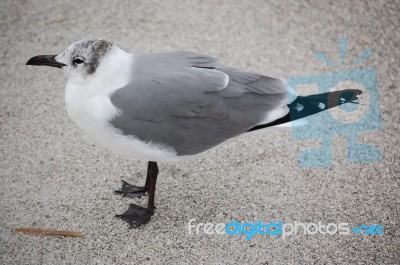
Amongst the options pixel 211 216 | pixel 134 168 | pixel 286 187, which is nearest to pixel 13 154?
pixel 134 168

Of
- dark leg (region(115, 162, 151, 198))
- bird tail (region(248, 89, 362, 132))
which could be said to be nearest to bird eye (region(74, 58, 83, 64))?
dark leg (region(115, 162, 151, 198))

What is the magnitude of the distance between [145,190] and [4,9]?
2367mm

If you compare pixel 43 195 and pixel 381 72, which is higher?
pixel 381 72

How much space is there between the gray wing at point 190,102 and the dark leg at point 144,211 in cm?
27

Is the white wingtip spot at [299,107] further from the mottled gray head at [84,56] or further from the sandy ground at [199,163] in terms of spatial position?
the mottled gray head at [84,56]

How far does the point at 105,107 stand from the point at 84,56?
0.92ft

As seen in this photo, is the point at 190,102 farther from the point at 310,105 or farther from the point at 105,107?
the point at 310,105

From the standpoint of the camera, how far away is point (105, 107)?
2494mm

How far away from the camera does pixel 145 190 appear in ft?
9.96

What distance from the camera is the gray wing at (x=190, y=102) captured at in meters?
2.51

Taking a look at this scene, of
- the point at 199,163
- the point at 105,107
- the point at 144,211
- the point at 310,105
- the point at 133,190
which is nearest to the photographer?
the point at 105,107

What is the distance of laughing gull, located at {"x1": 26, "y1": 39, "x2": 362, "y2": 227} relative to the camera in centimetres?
252

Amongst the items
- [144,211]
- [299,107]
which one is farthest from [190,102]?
[144,211]

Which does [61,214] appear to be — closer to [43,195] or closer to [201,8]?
[43,195]
